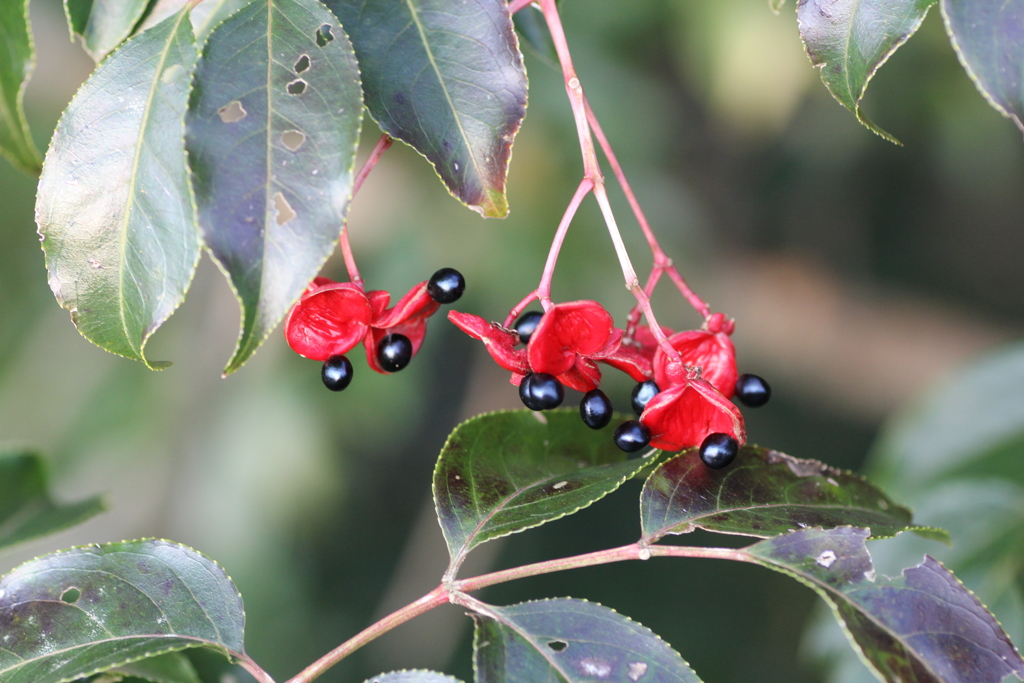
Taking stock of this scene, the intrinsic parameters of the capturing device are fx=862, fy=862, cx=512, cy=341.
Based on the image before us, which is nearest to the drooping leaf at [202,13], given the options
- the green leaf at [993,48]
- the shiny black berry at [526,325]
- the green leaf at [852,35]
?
the shiny black berry at [526,325]

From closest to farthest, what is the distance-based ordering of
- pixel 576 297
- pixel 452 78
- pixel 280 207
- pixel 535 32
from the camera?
pixel 280 207 → pixel 452 78 → pixel 535 32 → pixel 576 297

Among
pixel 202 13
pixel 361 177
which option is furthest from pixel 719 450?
pixel 202 13

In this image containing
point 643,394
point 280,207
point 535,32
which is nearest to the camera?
point 280,207

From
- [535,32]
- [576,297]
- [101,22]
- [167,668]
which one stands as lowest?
[167,668]

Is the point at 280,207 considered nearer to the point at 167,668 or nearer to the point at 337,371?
the point at 337,371

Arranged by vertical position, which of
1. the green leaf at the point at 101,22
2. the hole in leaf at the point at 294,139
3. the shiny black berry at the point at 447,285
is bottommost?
the shiny black berry at the point at 447,285

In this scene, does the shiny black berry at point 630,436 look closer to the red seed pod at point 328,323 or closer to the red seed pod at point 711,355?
the red seed pod at point 711,355
